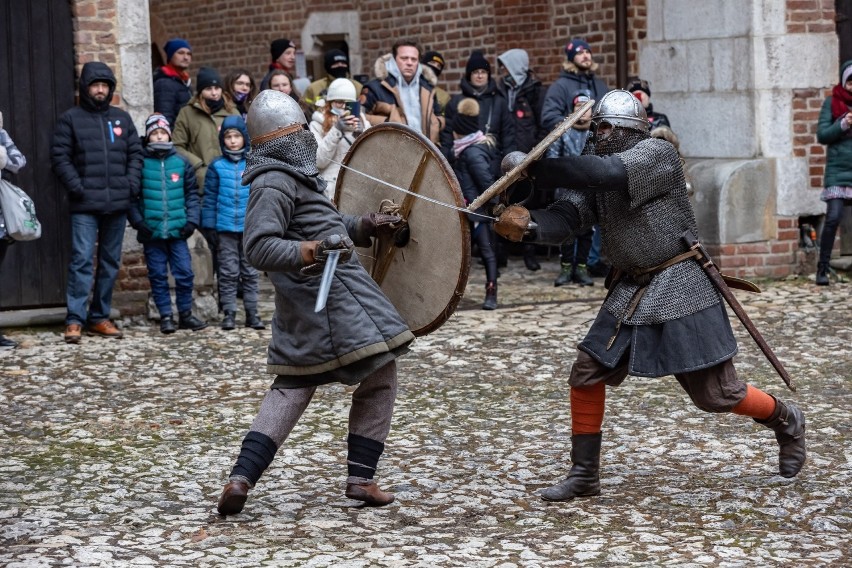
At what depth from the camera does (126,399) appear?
23.7 feet

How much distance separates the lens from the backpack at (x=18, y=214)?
854 cm

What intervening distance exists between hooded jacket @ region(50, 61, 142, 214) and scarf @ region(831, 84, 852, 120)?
4.94m

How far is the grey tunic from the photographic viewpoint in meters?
4.84

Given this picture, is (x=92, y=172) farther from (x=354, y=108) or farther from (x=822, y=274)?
(x=822, y=274)

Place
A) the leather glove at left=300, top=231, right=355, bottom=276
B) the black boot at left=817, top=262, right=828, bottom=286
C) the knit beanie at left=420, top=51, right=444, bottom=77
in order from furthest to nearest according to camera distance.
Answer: the knit beanie at left=420, top=51, right=444, bottom=77, the black boot at left=817, top=262, right=828, bottom=286, the leather glove at left=300, top=231, right=355, bottom=276

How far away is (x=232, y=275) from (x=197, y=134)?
1136 millimetres

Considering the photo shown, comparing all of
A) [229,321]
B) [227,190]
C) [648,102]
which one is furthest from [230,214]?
[648,102]

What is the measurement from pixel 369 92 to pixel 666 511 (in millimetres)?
5635

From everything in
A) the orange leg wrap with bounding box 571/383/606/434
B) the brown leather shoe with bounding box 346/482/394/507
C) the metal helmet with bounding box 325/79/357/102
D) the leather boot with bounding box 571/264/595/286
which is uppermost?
the metal helmet with bounding box 325/79/357/102

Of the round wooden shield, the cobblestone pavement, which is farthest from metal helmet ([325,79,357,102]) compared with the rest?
the round wooden shield

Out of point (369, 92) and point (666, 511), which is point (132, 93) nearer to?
point (369, 92)

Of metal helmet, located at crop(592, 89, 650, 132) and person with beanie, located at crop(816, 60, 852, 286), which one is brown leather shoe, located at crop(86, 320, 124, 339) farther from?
person with beanie, located at crop(816, 60, 852, 286)

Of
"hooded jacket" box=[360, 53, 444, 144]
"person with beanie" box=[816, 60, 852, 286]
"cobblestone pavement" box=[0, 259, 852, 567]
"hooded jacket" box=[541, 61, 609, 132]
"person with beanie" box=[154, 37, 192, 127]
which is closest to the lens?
"cobblestone pavement" box=[0, 259, 852, 567]

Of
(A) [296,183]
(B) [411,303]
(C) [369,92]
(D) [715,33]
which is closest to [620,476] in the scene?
(B) [411,303]
